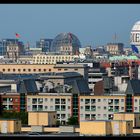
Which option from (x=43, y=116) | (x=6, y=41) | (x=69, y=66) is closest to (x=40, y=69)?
(x=69, y=66)

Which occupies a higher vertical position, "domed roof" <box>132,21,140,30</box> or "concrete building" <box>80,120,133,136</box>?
"domed roof" <box>132,21,140,30</box>

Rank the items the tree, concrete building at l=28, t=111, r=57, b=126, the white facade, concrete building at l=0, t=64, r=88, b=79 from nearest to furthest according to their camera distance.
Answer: concrete building at l=28, t=111, r=57, b=126 → the tree → concrete building at l=0, t=64, r=88, b=79 → the white facade

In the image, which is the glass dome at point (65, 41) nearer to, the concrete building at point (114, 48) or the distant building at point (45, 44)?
the concrete building at point (114, 48)

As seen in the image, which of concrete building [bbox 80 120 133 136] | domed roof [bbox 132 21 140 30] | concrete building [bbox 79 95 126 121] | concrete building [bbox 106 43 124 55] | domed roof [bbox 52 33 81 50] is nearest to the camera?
concrete building [bbox 80 120 133 136]

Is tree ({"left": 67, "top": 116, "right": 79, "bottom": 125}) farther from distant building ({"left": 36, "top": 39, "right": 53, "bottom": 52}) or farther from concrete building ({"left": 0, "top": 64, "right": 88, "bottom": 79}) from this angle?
distant building ({"left": 36, "top": 39, "right": 53, "bottom": 52})

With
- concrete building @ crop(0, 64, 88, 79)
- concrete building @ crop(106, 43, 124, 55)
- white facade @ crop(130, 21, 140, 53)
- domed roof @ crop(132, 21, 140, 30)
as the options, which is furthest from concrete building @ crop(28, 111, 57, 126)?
concrete building @ crop(106, 43, 124, 55)

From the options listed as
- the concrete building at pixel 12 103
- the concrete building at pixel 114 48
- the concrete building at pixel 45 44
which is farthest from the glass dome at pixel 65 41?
the concrete building at pixel 12 103

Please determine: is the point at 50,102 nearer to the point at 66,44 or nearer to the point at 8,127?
the point at 8,127

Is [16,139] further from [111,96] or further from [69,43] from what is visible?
[69,43]
